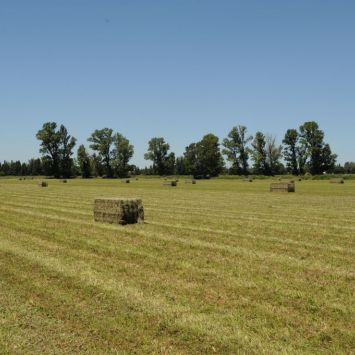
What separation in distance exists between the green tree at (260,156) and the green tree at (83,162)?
5103 centimetres

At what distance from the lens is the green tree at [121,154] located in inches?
5453

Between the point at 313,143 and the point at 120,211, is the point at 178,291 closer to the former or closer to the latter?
the point at 120,211

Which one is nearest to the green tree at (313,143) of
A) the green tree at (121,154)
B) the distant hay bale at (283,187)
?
the green tree at (121,154)

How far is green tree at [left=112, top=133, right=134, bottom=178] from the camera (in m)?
138

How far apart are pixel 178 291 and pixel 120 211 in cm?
904

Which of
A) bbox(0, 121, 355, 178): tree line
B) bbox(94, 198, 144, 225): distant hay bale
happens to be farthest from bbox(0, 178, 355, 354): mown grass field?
bbox(0, 121, 355, 178): tree line

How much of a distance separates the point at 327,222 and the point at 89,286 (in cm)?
1119

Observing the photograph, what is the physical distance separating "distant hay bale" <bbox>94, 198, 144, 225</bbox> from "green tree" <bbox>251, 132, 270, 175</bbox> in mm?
110360

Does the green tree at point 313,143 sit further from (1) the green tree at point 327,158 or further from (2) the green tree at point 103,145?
(2) the green tree at point 103,145

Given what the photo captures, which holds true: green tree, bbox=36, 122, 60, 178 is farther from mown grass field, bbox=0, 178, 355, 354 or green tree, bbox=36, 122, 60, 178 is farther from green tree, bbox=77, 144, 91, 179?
mown grass field, bbox=0, 178, 355, 354

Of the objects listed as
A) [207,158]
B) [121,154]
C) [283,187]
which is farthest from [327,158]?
[283,187]

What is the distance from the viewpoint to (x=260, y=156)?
125 metres

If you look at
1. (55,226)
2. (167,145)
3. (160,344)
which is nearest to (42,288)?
(160,344)

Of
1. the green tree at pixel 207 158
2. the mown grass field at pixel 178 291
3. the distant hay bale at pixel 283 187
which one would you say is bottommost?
the mown grass field at pixel 178 291
